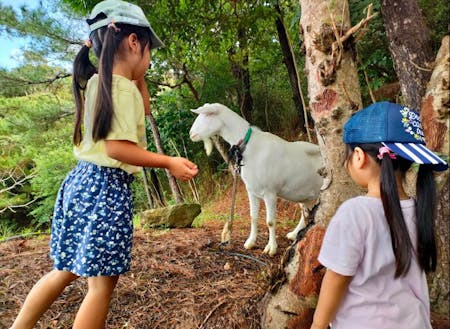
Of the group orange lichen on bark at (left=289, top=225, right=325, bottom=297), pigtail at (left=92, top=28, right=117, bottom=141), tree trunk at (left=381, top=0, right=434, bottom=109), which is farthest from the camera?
tree trunk at (left=381, top=0, right=434, bottom=109)

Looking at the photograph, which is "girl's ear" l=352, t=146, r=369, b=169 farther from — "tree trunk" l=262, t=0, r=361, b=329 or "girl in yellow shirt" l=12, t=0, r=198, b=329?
"girl in yellow shirt" l=12, t=0, r=198, b=329

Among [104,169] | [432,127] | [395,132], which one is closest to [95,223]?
[104,169]

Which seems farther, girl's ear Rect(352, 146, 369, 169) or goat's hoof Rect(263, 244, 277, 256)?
goat's hoof Rect(263, 244, 277, 256)

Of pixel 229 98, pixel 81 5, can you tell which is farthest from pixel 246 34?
pixel 229 98

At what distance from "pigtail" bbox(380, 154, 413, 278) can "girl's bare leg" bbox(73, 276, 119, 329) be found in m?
1.24

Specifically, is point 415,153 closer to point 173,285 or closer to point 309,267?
point 309,267

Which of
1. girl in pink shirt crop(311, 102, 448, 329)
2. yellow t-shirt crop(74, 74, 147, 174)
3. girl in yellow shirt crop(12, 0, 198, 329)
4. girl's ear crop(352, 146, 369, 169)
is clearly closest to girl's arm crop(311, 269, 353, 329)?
girl in pink shirt crop(311, 102, 448, 329)

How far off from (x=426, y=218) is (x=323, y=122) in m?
0.76

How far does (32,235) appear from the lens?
4.73m

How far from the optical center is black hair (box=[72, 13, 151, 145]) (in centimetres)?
147

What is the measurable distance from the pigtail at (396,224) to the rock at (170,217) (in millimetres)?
3594

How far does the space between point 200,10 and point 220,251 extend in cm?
293

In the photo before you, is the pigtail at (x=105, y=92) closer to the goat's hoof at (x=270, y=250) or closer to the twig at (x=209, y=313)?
the twig at (x=209, y=313)

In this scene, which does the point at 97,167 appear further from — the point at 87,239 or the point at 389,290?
the point at 389,290
